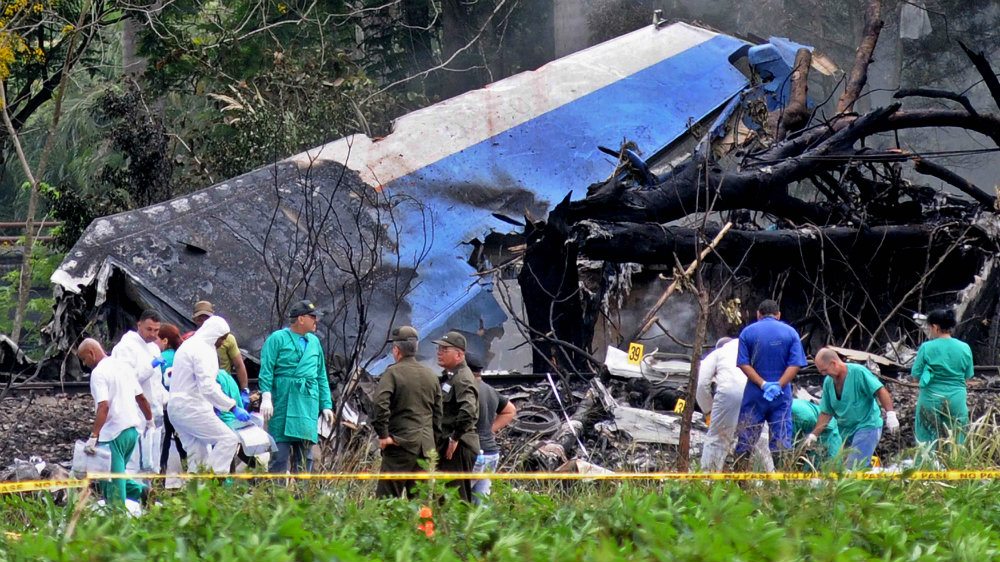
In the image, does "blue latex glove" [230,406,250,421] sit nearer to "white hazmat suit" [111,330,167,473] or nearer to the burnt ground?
"white hazmat suit" [111,330,167,473]

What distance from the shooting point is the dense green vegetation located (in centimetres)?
298

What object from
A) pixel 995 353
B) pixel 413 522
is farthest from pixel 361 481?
pixel 995 353

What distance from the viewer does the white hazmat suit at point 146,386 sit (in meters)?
8.41

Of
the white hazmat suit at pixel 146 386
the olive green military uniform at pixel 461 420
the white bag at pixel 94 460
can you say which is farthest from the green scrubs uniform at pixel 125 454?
the olive green military uniform at pixel 461 420

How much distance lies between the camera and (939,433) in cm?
852

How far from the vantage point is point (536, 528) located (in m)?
3.44

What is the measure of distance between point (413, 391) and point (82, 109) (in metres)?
22.8

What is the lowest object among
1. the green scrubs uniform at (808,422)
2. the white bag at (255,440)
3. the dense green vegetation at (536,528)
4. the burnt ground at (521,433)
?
the burnt ground at (521,433)

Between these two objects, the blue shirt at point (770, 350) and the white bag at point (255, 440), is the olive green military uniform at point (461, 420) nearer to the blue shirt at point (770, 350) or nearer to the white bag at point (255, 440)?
the white bag at point (255, 440)

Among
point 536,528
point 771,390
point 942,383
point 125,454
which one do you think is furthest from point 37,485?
point 942,383

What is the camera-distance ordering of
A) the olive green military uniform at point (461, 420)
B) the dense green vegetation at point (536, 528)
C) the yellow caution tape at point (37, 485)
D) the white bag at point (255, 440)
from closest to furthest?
the dense green vegetation at point (536, 528) < the yellow caution tape at point (37, 485) < the olive green military uniform at point (461, 420) < the white bag at point (255, 440)

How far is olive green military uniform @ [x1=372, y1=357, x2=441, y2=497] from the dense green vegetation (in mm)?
2675

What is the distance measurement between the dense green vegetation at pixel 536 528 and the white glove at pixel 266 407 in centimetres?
395

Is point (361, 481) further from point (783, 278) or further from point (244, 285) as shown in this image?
point (783, 278)
